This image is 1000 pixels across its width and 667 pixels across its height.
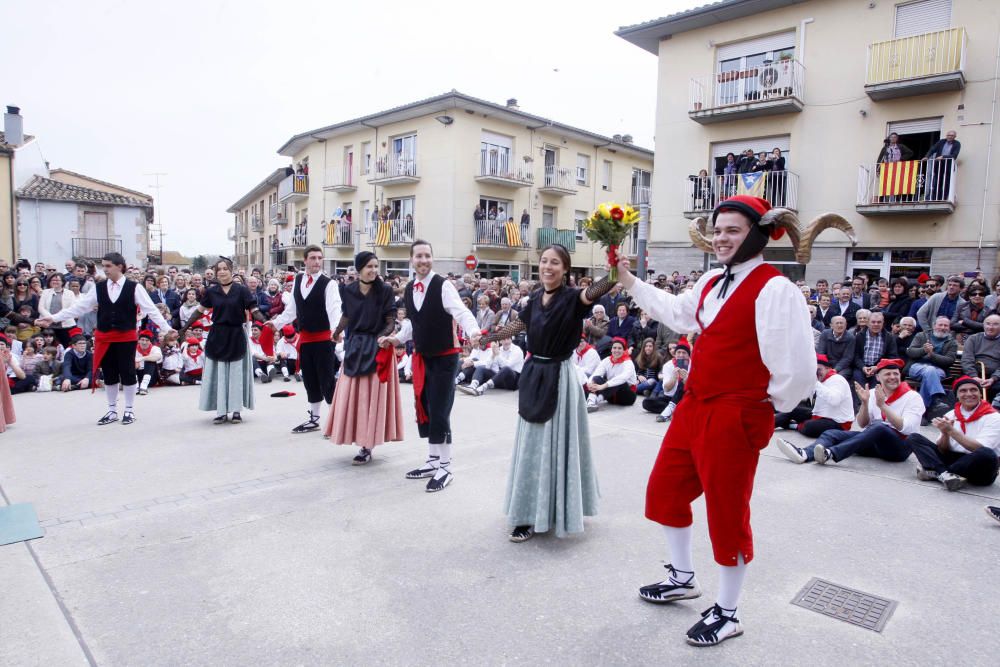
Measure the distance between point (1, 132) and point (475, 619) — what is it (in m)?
30.0

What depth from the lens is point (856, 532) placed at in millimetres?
4363

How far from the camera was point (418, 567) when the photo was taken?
3.68m

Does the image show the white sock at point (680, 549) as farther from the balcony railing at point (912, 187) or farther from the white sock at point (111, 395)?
the balcony railing at point (912, 187)

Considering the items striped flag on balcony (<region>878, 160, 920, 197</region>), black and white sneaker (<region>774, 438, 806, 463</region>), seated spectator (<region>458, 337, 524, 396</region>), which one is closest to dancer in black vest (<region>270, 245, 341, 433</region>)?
seated spectator (<region>458, 337, 524, 396</region>)

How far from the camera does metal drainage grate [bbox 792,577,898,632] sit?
10.4ft

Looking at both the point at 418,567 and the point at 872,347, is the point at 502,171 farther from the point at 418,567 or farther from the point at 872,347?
the point at 418,567

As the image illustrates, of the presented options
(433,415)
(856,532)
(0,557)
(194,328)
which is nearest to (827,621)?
(856,532)

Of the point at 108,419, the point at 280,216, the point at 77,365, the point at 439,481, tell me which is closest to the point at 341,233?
the point at 280,216

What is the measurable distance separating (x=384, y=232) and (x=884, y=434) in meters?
22.0

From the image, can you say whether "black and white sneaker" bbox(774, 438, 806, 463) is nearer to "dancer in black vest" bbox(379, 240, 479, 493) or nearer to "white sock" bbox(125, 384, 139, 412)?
"dancer in black vest" bbox(379, 240, 479, 493)

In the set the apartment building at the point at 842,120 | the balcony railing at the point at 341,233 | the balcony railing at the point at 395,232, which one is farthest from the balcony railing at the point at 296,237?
the apartment building at the point at 842,120

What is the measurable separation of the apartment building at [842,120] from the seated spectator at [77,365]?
44.3 feet

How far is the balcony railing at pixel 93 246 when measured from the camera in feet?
83.7

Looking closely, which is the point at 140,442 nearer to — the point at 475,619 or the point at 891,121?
the point at 475,619
